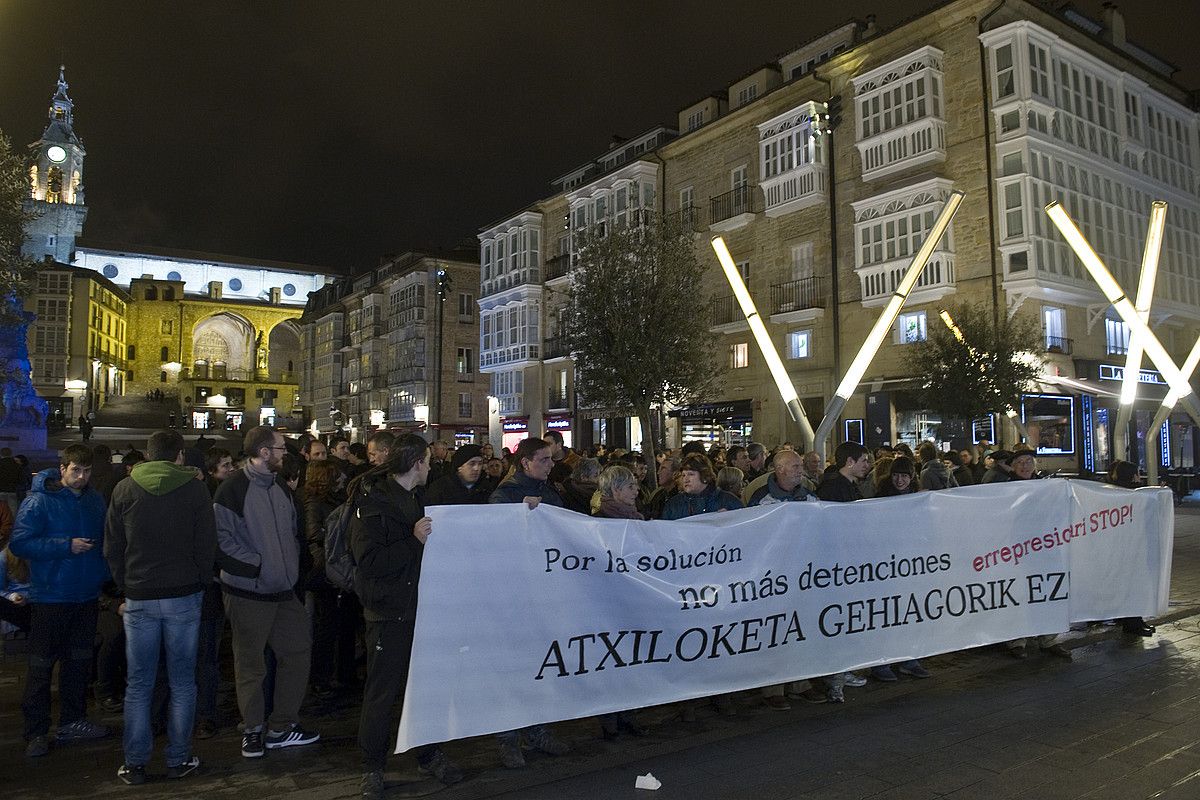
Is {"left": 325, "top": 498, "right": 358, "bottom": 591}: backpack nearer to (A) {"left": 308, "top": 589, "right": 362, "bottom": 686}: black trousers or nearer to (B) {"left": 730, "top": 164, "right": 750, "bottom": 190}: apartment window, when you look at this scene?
(A) {"left": 308, "top": 589, "right": 362, "bottom": 686}: black trousers

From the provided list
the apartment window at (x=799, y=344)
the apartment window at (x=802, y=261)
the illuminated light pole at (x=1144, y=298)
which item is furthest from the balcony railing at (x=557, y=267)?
the illuminated light pole at (x=1144, y=298)

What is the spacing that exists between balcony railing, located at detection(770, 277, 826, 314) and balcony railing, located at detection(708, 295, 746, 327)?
148 cm

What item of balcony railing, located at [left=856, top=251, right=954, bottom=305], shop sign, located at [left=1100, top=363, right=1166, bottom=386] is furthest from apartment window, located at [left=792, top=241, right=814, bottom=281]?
shop sign, located at [left=1100, top=363, right=1166, bottom=386]

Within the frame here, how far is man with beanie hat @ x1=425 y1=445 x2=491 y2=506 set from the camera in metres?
6.00

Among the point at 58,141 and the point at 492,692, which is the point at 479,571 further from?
the point at 58,141

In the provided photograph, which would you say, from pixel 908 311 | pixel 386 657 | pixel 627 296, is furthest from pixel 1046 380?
pixel 386 657

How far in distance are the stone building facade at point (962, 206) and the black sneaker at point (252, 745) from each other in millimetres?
21099

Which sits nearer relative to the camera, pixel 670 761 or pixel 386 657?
pixel 386 657

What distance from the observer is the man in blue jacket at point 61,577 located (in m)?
5.52

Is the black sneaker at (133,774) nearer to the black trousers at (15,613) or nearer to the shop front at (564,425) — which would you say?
the black trousers at (15,613)

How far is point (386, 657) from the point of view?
4797mm

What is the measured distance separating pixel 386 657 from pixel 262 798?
1.07 meters

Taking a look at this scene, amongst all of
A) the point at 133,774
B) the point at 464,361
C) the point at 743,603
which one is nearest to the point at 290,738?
the point at 133,774

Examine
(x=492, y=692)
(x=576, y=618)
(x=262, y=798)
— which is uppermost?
(x=576, y=618)
